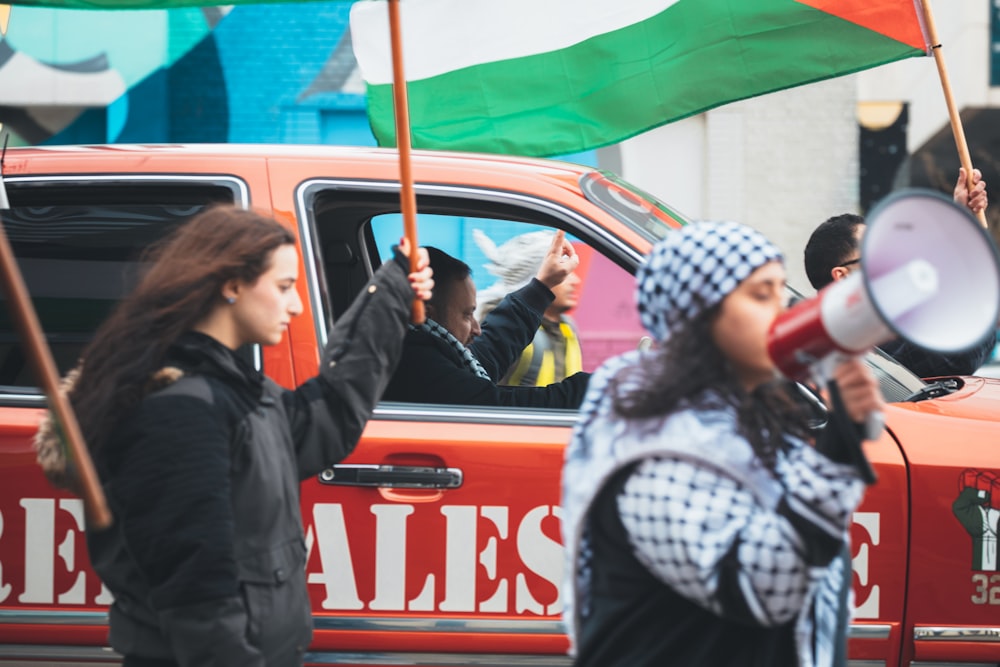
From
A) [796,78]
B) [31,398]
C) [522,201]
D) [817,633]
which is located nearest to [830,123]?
[796,78]

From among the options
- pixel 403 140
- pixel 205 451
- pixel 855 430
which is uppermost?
pixel 403 140

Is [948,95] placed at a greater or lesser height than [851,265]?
greater

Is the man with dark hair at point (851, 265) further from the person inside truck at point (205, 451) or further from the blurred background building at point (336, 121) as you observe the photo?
the blurred background building at point (336, 121)

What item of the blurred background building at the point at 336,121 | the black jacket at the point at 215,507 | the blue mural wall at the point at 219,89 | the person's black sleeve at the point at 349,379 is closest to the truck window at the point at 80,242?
the person's black sleeve at the point at 349,379

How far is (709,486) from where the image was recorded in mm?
1757

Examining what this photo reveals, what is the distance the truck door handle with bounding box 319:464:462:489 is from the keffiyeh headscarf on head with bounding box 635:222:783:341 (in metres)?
1.37

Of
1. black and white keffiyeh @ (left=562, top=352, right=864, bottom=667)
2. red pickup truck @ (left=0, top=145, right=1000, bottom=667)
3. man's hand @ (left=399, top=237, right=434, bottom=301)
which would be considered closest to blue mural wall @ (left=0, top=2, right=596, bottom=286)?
red pickup truck @ (left=0, top=145, right=1000, bottom=667)

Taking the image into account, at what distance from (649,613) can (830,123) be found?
1000 cm

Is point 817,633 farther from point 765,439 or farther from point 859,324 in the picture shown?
point 859,324

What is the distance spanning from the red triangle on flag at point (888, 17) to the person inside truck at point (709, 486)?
2345mm

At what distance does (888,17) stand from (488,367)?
170 cm

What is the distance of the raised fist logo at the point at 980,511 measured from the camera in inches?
123

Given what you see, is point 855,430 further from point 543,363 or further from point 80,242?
point 543,363

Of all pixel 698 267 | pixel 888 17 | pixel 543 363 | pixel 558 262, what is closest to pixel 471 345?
pixel 558 262
